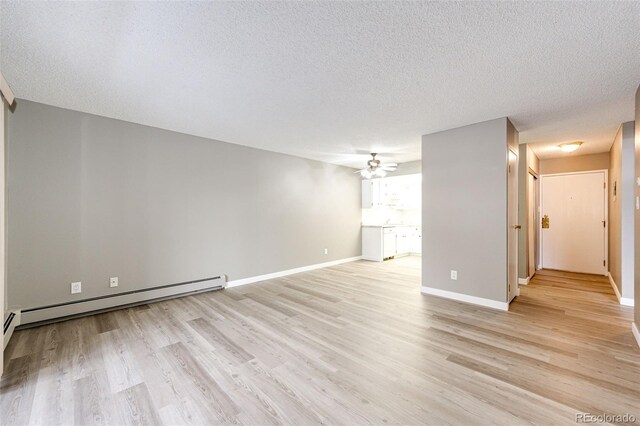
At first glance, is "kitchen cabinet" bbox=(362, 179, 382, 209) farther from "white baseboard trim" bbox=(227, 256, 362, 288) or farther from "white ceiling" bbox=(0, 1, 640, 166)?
"white ceiling" bbox=(0, 1, 640, 166)

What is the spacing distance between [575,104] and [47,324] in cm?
639

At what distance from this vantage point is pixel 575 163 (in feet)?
17.4

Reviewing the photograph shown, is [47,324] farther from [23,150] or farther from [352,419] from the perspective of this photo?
[352,419]

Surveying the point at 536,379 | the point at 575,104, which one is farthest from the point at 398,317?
the point at 575,104

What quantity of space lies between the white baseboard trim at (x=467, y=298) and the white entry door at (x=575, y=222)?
11.8 feet

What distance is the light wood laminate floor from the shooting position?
161 cm

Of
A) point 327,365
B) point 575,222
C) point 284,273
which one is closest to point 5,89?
point 327,365

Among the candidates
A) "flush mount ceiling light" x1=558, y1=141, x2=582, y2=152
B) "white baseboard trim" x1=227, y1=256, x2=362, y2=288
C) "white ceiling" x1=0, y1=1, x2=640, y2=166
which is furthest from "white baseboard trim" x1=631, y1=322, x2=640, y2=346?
"white baseboard trim" x1=227, y1=256, x2=362, y2=288

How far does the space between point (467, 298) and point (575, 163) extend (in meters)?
4.28

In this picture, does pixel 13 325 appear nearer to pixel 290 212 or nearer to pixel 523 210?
pixel 290 212

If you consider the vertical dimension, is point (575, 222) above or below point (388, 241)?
above

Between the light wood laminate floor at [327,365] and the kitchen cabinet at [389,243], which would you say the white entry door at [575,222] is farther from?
the kitchen cabinet at [389,243]

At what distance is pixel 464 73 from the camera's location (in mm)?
2234

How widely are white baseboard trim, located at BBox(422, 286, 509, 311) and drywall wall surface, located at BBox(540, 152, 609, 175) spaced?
4095 mm
